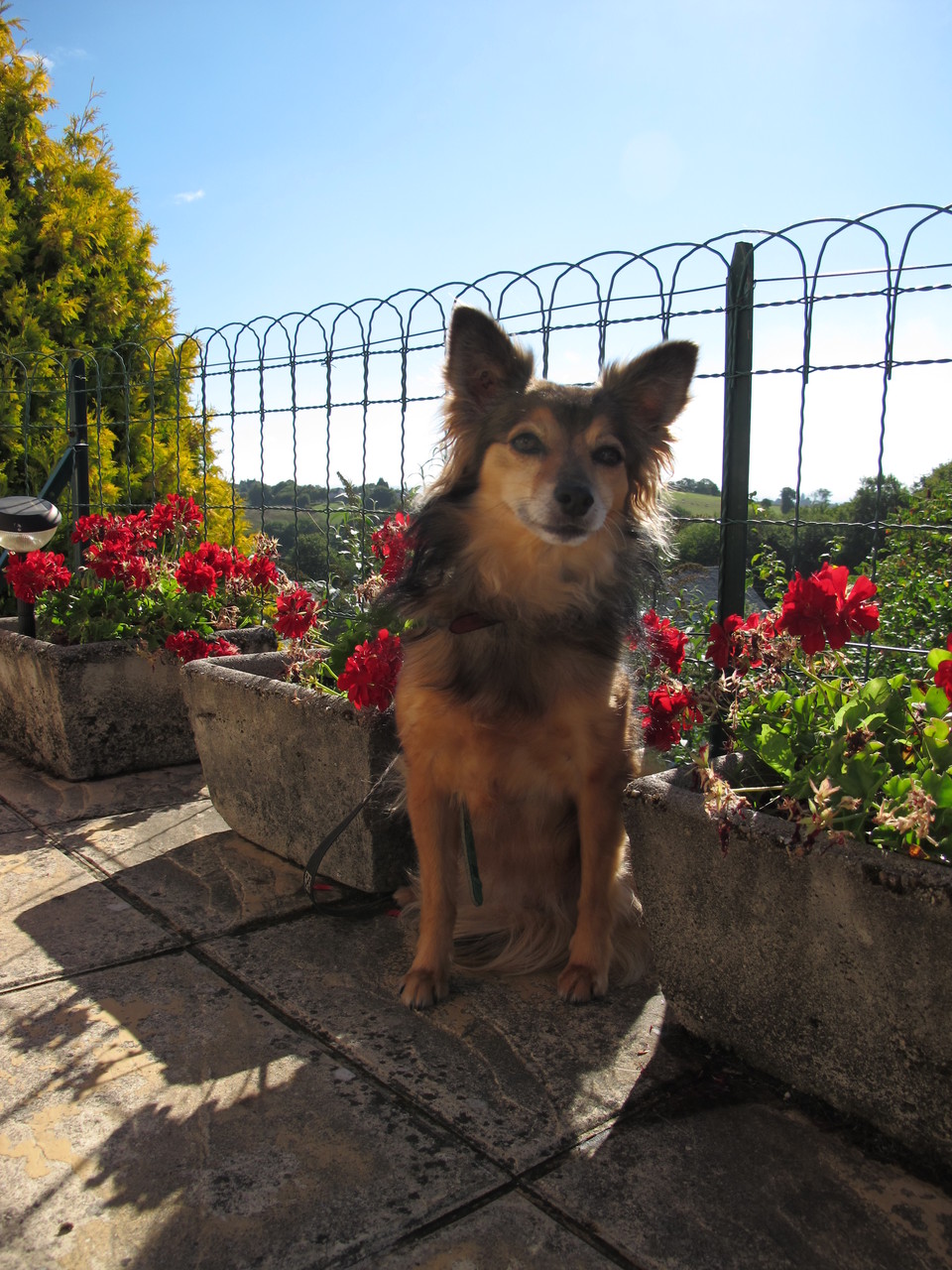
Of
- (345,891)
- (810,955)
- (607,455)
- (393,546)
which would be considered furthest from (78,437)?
(810,955)

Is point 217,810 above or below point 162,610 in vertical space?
below

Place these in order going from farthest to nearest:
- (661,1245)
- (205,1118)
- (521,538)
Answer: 1. (521,538)
2. (205,1118)
3. (661,1245)

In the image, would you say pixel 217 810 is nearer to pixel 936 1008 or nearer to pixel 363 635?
pixel 363 635

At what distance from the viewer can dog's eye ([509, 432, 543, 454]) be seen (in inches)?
99.6

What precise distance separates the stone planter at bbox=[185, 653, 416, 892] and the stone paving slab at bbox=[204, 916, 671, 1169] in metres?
0.30

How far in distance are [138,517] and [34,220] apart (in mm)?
3761

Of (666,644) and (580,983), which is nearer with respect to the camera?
(580,983)

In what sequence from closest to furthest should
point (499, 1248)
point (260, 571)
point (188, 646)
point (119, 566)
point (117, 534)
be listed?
point (499, 1248) < point (188, 646) < point (119, 566) < point (117, 534) < point (260, 571)

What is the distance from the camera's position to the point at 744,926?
204 cm

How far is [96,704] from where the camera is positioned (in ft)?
14.0

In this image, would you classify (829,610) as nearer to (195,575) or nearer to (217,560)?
(195,575)

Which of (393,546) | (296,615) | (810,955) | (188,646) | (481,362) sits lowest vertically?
(810,955)

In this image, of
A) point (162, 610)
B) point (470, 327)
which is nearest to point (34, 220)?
point (162, 610)

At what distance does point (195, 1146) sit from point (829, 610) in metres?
1.72
